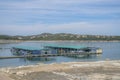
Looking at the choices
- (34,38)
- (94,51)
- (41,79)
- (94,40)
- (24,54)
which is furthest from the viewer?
(34,38)

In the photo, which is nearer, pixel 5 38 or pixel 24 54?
pixel 24 54

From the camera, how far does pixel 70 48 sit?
6794 centimetres

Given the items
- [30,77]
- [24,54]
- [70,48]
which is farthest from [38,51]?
[30,77]

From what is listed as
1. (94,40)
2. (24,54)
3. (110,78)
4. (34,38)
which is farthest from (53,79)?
(34,38)

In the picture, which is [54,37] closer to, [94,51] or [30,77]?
[94,51]

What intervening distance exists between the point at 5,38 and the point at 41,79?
161655 mm

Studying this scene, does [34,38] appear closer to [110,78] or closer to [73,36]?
[73,36]

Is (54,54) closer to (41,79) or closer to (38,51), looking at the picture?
(38,51)

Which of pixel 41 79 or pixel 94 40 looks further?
pixel 94 40

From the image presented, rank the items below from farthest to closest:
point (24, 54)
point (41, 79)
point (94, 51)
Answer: point (94, 51), point (24, 54), point (41, 79)

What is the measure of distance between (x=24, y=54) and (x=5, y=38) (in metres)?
126

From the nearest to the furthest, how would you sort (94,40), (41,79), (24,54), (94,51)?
1. (41,79)
2. (24,54)
3. (94,51)
4. (94,40)

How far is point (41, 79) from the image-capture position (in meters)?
22.0

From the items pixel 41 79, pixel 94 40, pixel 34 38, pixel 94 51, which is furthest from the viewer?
pixel 34 38
